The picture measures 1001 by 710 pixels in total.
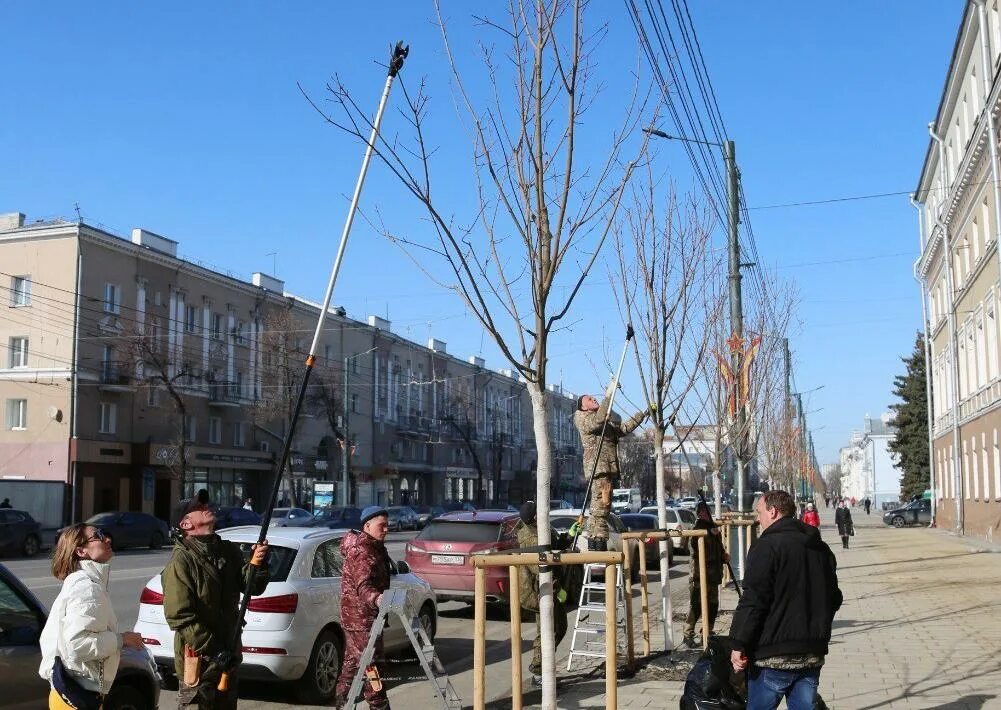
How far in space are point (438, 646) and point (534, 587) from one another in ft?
15.2

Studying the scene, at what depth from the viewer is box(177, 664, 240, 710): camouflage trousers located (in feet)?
20.4

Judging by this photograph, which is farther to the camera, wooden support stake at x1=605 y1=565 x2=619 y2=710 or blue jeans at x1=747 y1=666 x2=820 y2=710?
wooden support stake at x1=605 y1=565 x2=619 y2=710

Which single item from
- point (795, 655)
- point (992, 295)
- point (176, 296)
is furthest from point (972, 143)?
point (176, 296)

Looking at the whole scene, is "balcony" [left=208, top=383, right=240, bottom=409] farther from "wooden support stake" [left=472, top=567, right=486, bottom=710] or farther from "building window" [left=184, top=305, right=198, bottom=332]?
"wooden support stake" [left=472, top=567, right=486, bottom=710]

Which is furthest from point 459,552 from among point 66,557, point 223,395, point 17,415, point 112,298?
point 223,395

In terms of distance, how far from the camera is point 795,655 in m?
5.61

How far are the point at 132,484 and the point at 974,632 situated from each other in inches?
1599

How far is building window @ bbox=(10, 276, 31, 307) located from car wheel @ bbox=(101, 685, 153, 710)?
137ft

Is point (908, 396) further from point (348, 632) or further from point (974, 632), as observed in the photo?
point (348, 632)

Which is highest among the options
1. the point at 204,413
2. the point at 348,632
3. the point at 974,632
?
the point at 204,413

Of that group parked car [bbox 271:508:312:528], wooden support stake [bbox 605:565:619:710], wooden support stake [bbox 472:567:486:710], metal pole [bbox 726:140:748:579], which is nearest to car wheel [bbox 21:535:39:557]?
parked car [bbox 271:508:312:528]

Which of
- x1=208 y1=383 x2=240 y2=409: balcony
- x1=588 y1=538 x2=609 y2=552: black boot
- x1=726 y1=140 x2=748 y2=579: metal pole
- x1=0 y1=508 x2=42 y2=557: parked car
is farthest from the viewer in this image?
x1=208 y1=383 x2=240 y2=409: balcony

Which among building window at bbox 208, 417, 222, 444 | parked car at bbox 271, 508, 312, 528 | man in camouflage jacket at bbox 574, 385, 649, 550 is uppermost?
building window at bbox 208, 417, 222, 444

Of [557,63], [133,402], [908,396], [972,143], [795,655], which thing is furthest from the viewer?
[908,396]
